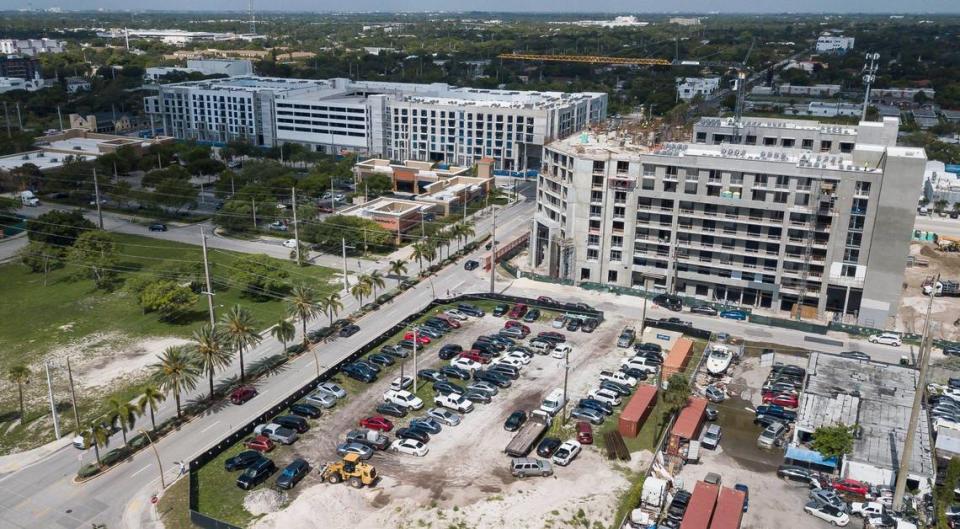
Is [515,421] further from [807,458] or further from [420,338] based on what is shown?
[807,458]

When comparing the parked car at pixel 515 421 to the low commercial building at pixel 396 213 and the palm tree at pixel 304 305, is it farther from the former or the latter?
the low commercial building at pixel 396 213

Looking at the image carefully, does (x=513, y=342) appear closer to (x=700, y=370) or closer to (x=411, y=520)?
(x=700, y=370)

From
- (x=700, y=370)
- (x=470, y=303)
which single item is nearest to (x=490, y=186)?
(x=470, y=303)

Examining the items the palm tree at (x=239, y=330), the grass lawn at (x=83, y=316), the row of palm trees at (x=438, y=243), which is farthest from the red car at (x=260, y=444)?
the row of palm trees at (x=438, y=243)

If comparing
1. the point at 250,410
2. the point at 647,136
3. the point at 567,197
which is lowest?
the point at 250,410

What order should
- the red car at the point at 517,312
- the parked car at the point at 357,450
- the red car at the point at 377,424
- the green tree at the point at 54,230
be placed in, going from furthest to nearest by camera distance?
the green tree at the point at 54,230
the red car at the point at 517,312
the red car at the point at 377,424
the parked car at the point at 357,450

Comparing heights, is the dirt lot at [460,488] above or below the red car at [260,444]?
below

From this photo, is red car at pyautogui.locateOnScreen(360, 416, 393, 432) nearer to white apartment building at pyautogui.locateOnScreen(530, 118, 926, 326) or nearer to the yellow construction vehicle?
the yellow construction vehicle

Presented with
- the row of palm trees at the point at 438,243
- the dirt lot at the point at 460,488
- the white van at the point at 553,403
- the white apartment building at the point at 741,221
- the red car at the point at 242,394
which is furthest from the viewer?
the row of palm trees at the point at 438,243
